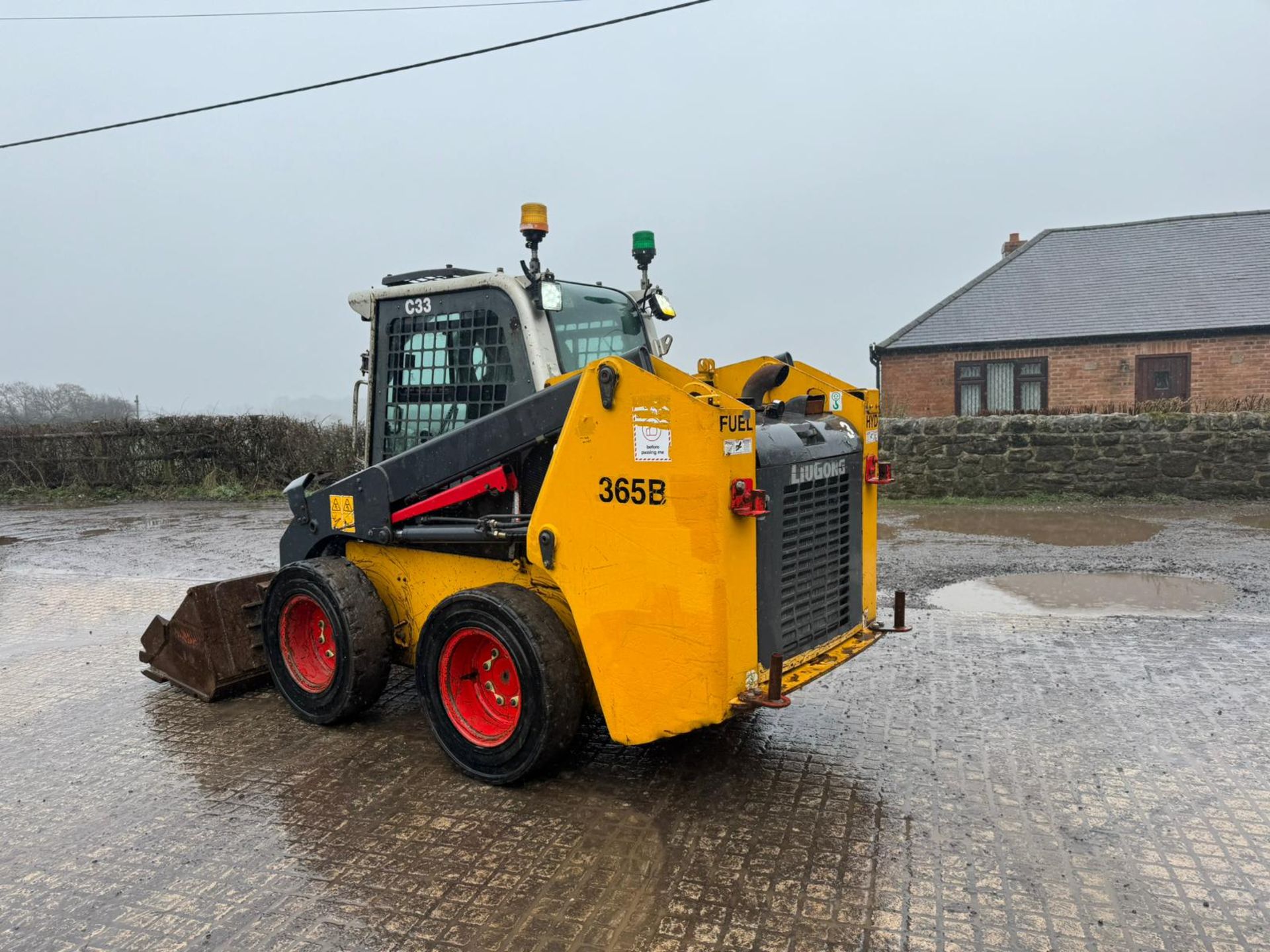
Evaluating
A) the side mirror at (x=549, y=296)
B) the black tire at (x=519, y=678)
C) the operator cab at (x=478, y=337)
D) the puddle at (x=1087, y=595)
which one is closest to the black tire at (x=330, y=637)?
the black tire at (x=519, y=678)

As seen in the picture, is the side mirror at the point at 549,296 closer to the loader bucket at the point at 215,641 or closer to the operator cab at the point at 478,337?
the operator cab at the point at 478,337

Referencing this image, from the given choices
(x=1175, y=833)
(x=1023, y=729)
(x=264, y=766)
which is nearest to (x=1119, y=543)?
(x=1023, y=729)

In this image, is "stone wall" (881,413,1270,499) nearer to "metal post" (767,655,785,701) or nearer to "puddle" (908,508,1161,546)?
"puddle" (908,508,1161,546)

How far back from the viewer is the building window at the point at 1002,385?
70.0 feet

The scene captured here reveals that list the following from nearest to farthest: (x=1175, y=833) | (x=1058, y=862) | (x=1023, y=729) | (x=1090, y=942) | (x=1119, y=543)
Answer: (x=1090, y=942) → (x=1058, y=862) → (x=1175, y=833) → (x=1023, y=729) → (x=1119, y=543)

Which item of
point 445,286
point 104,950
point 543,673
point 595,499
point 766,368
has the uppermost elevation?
point 445,286

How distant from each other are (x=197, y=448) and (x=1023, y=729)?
62.9ft

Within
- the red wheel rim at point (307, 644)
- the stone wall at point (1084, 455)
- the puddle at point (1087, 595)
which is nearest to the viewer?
the red wheel rim at point (307, 644)

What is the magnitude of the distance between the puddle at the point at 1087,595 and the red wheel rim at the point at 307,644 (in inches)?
200

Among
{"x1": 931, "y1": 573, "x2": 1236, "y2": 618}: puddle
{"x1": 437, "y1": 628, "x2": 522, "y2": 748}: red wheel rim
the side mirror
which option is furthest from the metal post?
{"x1": 931, "y1": 573, "x2": 1236, "y2": 618}: puddle

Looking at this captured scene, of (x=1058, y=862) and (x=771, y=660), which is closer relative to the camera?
(x=1058, y=862)

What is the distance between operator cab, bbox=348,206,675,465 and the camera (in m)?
4.65

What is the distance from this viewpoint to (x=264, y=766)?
4578mm

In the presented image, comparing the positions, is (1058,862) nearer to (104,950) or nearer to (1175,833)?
(1175,833)
